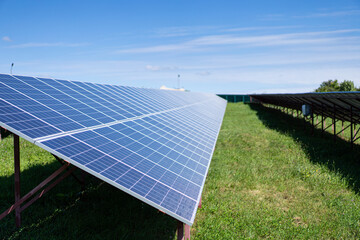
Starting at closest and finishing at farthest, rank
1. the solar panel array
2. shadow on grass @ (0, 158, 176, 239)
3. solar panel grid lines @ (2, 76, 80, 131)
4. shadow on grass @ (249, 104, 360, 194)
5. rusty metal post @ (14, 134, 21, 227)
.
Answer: solar panel grid lines @ (2, 76, 80, 131)
rusty metal post @ (14, 134, 21, 227)
shadow on grass @ (0, 158, 176, 239)
shadow on grass @ (249, 104, 360, 194)
the solar panel array

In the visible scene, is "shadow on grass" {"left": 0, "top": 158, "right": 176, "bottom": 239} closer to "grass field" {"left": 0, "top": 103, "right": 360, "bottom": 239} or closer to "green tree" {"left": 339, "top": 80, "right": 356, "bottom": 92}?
"grass field" {"left": 0, "top": 103, "right": 360, "bottom": 239}

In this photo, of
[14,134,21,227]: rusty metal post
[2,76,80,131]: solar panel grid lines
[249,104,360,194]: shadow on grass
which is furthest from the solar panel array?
[14,134,21,227]: rusty metal post

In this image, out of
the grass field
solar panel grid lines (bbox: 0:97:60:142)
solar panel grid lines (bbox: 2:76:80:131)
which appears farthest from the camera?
the grass field

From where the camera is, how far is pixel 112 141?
18.3ft

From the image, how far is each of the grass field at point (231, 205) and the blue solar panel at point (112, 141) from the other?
1713 mm

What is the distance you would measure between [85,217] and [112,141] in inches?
103

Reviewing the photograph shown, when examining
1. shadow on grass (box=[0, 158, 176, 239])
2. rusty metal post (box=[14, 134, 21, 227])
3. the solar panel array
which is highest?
the solar panel array

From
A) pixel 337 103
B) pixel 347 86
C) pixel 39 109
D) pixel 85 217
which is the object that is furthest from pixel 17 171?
pixel 347 86

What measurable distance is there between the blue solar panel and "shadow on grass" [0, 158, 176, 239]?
6.38 feet

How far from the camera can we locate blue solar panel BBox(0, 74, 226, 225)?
4.11 meters

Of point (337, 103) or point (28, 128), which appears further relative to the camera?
point (337, 103)

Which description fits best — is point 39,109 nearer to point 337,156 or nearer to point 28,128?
point 28,128

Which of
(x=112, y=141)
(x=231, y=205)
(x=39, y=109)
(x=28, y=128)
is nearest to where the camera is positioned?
(x=28, y=128)

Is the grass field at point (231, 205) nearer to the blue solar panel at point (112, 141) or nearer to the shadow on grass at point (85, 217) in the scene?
the shadow on grass at point (85, 217)
